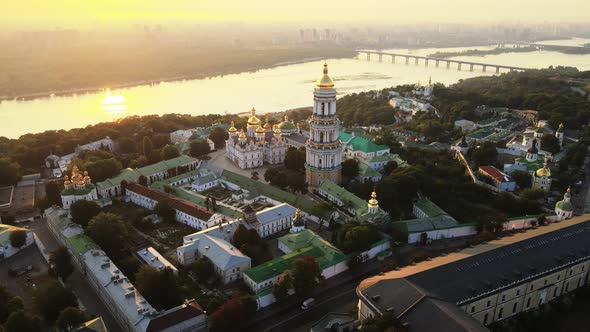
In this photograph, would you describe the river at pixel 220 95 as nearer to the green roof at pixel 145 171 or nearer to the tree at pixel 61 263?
the green roof at pixel 145 171

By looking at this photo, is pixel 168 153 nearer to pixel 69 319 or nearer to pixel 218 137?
pixel 218 137

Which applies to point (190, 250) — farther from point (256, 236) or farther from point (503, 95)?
point (503, 95)

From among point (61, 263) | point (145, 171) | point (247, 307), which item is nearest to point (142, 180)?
point (145, 171)

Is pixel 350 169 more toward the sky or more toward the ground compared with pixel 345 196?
more toward the sky

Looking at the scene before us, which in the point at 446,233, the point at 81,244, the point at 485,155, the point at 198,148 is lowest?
the point at 446,233

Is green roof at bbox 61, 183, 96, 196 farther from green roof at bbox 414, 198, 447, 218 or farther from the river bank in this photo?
the river bank

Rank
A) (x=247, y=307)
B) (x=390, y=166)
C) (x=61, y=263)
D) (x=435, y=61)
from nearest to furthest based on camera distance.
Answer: (x=247, y=307), (x=61, y=263), (x=390, y=166), (x=435, y=61)
